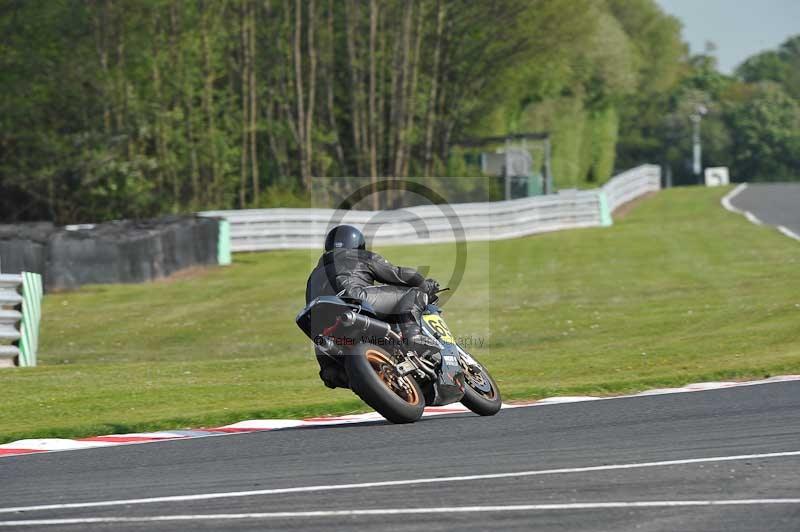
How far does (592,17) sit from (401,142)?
1647cm

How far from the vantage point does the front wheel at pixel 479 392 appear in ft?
33.4

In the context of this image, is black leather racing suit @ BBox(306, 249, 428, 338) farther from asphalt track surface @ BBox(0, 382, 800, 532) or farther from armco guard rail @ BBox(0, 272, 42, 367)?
armco guard rail @ BBox(0, 272, 42, 367)

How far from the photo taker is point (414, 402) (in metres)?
9.72

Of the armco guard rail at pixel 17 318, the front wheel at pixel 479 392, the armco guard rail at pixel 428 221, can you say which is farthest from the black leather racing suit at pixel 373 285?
the armco guard rail at pixel 428 221

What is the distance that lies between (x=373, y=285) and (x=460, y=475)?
9.20 feet

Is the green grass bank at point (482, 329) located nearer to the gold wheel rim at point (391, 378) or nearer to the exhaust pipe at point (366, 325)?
the gold wheel rim at point (391, 378)

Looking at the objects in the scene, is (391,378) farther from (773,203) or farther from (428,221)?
(773,203)

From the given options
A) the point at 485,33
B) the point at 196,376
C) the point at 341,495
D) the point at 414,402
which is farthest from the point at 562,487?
the point at 485,33

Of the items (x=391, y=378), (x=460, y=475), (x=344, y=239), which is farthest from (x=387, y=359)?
(x=460, y=475)

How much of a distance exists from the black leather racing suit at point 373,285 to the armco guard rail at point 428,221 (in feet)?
75.5

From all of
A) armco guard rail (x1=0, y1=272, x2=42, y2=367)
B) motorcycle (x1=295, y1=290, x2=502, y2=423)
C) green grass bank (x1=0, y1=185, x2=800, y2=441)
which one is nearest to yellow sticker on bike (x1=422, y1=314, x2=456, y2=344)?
motorcycle (x1=295, y1=290, x2=502, y2=423)

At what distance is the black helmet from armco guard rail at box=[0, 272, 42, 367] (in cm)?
714

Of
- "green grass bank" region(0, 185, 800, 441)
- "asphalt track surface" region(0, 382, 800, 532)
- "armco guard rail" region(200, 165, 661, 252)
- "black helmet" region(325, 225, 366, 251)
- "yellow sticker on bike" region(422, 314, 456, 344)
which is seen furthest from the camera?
"armco guard rail" region(200, 165, 661, 252)

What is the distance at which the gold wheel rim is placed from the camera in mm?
9375
